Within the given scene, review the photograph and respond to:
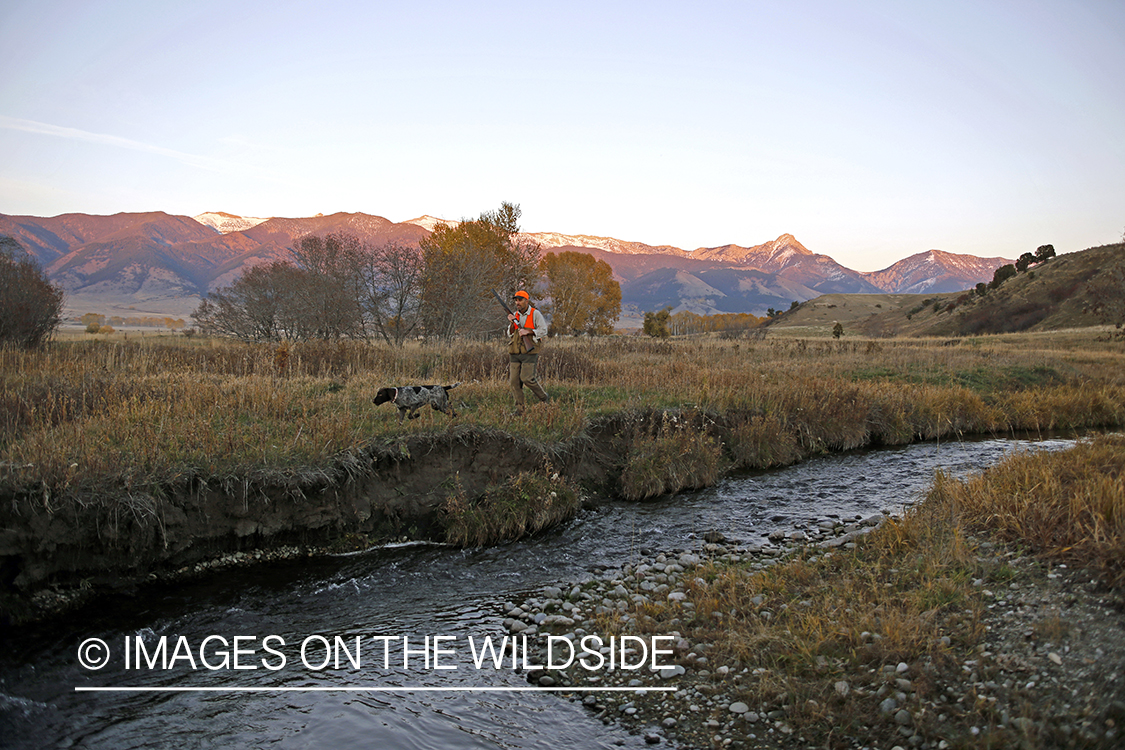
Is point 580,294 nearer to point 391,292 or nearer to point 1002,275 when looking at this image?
point 391,292

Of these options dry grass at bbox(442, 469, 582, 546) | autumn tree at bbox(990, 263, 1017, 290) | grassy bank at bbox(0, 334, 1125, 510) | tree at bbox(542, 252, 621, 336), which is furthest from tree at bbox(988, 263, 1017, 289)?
dry grass at bbox(442, 469, 582, 546)

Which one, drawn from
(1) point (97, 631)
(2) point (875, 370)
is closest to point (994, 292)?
(2) point (875, 370)

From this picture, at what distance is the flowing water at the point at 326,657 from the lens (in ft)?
15.1

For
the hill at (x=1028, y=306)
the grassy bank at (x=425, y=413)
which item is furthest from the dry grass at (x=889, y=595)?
the hill at (x=1028, y=306)

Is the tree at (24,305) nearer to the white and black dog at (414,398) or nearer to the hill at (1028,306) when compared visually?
the white and black dog at (414,398)

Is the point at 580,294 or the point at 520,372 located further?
the point at 580,294

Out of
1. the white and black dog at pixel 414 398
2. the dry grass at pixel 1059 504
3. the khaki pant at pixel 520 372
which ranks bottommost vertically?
the dry grass at pixel 1059 504

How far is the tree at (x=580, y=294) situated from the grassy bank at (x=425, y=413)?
35383 millimetres

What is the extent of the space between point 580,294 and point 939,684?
60.2 metres

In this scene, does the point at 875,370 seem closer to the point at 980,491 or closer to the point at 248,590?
the point at 980,491

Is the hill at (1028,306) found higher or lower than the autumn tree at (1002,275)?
lower

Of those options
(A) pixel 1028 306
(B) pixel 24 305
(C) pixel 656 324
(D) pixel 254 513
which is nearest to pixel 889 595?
(D) pixel 254 513

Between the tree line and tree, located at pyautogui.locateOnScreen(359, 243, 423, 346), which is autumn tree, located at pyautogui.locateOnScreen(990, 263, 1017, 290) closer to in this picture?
the tree line

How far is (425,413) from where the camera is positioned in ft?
33.6
